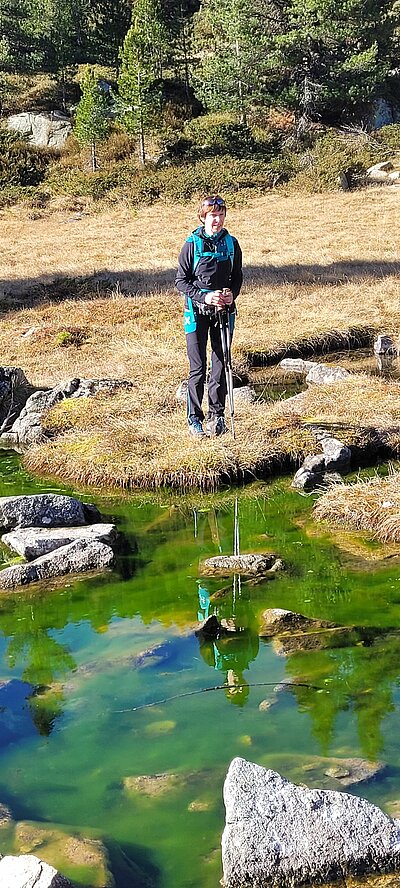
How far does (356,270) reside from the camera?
75.3 feet

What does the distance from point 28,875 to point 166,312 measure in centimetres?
1647

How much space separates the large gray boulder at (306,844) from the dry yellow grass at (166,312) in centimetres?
592

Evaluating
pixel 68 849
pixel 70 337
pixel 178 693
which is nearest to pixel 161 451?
pixel 178 693

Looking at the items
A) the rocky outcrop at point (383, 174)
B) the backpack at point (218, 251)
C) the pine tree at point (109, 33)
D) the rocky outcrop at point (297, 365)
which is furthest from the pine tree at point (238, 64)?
the backpack at point (218, 251)

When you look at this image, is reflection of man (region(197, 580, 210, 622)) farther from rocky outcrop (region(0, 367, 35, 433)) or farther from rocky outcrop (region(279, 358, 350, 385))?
rocky outcrop (region(279, 358, 350, 385))

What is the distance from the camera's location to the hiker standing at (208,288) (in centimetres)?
984

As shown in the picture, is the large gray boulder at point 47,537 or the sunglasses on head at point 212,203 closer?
the large gray boulder at point 47,537

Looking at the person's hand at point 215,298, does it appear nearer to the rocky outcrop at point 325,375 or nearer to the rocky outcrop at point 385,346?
the rocky outcrop at point 325,375

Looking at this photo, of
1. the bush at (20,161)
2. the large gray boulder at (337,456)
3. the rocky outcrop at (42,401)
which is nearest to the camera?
the large gray boulder at (337,456)

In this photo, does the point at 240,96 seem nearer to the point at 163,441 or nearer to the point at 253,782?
the point at 163,441

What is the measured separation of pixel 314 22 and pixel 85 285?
30.6 meters

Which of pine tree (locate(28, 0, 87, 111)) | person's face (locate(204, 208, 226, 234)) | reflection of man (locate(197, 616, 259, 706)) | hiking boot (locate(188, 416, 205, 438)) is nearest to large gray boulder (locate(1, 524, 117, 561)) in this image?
reflection of man (locate(197, 616, 259, 706))

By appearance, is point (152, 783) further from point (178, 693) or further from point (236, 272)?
point (236, 272)

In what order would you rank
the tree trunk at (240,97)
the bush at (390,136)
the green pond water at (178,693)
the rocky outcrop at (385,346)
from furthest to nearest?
the tree trunk at (240,97) < the bush at (390,136) < the rocky outcrop at (385,346) < the green pond water at (178,693)
